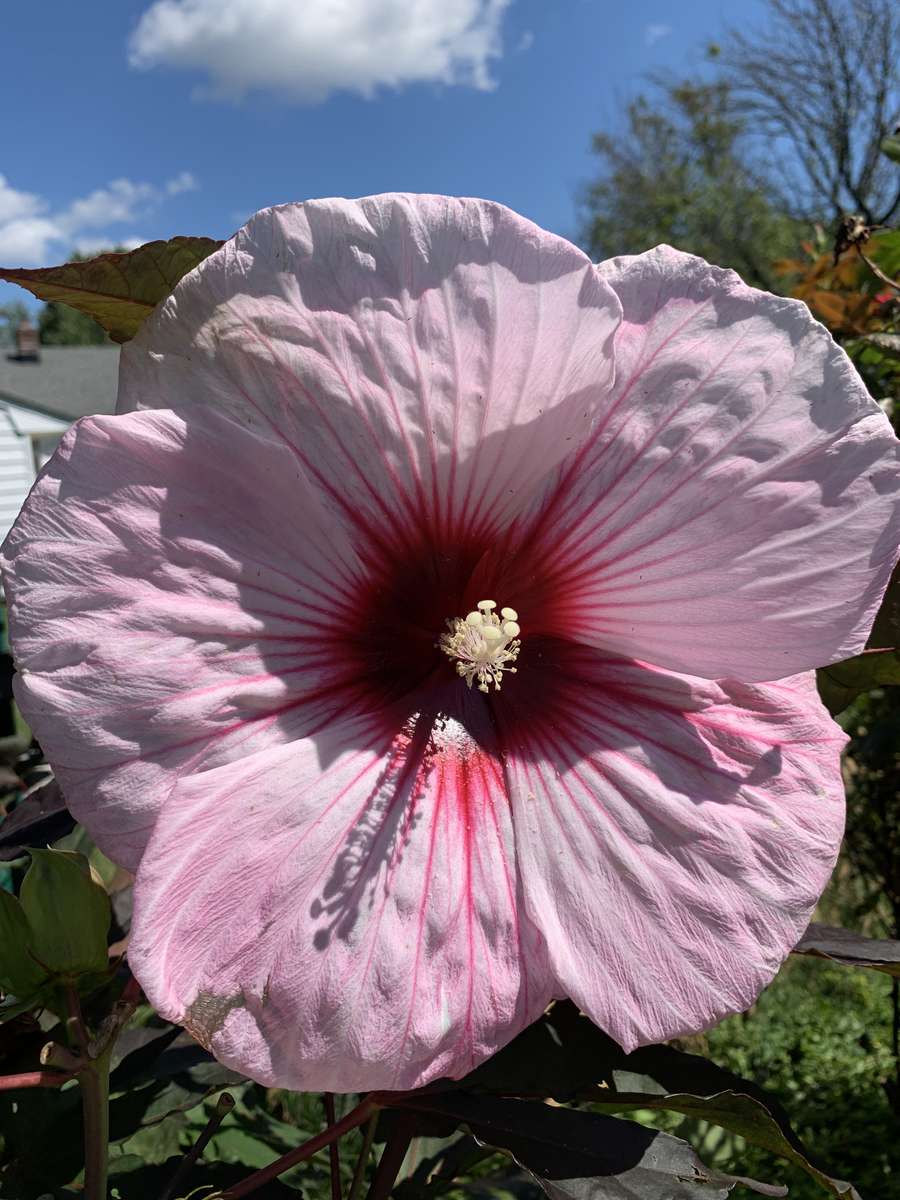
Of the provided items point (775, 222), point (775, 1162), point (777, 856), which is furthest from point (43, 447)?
point (777, 856)

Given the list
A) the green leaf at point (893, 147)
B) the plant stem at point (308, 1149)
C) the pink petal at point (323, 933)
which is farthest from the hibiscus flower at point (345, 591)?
the green leaf at point (893, 147)

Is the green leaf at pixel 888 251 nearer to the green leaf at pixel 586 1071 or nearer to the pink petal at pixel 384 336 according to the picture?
the pink petal at pixel 384 336

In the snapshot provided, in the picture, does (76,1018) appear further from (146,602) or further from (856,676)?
(856,676)

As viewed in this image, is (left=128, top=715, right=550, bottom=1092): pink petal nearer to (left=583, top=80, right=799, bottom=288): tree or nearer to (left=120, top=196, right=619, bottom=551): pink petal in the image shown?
(left=120, top=196, right=619, bottom=551): pink petal

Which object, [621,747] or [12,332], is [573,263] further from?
[12,332]

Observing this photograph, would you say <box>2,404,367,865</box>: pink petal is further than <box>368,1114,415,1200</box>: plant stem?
No

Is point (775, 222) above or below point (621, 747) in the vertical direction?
above

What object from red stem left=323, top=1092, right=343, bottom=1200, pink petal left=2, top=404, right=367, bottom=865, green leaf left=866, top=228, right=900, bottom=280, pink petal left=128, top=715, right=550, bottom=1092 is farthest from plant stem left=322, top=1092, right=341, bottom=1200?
green leaf left=866, top=228, right=900, bottom=280
